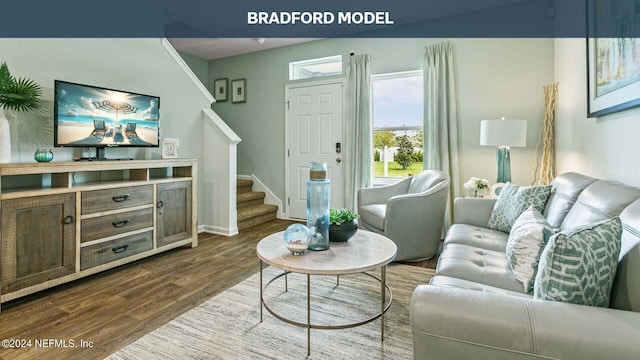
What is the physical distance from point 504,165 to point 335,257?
8.29 ft

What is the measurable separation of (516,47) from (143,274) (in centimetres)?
442

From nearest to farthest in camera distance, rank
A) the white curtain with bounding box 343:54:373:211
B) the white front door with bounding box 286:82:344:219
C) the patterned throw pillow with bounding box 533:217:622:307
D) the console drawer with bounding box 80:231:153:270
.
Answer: the patterned throw pillow with bounding box 533:217:622:307 < the console drawer with bounding box 80:231:153:270 < the white curtain with bounding box 343:54:373:211 < the white front door with bounding box 286:82:344:219

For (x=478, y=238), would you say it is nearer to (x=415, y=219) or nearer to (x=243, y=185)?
(x=415, y=219)

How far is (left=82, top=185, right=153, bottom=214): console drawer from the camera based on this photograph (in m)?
2.54

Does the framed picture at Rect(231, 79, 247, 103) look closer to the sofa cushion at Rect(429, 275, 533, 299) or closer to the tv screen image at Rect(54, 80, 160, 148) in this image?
the tv screen image at Rect(54, 80, 160, 148)

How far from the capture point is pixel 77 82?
2.92 m

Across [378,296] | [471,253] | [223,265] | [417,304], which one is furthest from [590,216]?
[223,265]

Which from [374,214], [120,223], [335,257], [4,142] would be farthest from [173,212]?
[335,257]

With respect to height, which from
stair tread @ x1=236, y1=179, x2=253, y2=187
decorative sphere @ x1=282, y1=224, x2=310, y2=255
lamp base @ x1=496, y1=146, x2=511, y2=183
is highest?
lamp base @ x1=496, y1=146, x2=511, y2=183

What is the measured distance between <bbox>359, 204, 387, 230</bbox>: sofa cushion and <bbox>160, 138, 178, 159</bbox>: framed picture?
7.01 feet

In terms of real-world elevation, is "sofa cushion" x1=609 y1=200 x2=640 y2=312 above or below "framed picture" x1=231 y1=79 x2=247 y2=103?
below

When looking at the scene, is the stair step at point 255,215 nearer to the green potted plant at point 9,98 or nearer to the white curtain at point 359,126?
the white curtain at point 359,126

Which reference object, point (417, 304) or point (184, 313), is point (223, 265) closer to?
point (184, 313)

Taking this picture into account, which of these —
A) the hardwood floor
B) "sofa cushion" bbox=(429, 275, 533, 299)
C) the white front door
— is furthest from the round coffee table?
the white front door
